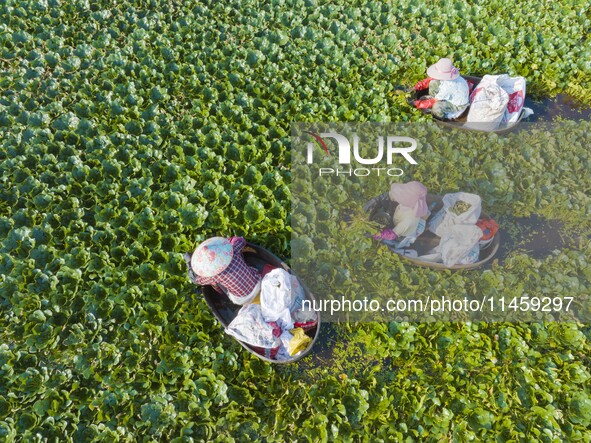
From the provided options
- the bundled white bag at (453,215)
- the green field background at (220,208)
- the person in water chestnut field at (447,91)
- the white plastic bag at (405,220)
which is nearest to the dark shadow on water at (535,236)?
the green field background at (220,208)

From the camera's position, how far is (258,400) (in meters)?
3.86

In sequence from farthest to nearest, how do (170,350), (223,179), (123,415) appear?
(223,179) < (170,350) < (123,415)

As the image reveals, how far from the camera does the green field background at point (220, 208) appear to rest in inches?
147

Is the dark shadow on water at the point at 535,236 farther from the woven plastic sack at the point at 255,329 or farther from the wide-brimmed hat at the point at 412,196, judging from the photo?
the woven plastic sack at the point at 255,329

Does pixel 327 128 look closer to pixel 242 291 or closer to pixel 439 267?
pixel 439 267

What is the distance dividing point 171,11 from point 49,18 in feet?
5.46

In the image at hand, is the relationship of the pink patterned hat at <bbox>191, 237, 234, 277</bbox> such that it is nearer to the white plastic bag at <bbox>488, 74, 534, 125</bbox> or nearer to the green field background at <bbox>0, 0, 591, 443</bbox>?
the green field background at <bbox>0, 0, 591, 443</bbox>

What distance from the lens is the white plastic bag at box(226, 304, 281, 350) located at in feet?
12.4

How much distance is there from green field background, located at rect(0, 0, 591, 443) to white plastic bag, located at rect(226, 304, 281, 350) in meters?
0.29

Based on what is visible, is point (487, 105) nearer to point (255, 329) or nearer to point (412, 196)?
point (412, 196)

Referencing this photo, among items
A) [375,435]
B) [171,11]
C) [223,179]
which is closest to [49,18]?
[171,11]

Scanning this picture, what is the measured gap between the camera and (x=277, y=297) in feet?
12.1

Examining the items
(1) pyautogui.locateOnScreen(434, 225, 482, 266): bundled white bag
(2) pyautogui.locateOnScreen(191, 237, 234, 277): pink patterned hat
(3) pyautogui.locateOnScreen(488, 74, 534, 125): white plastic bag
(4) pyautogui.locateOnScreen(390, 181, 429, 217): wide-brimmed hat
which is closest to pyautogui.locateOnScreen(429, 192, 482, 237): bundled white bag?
(1) pyautogui.locateOnScreen(434, 225, 482, 266): bundled white bag

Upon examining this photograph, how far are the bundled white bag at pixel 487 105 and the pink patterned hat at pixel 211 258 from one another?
3.40 metres
